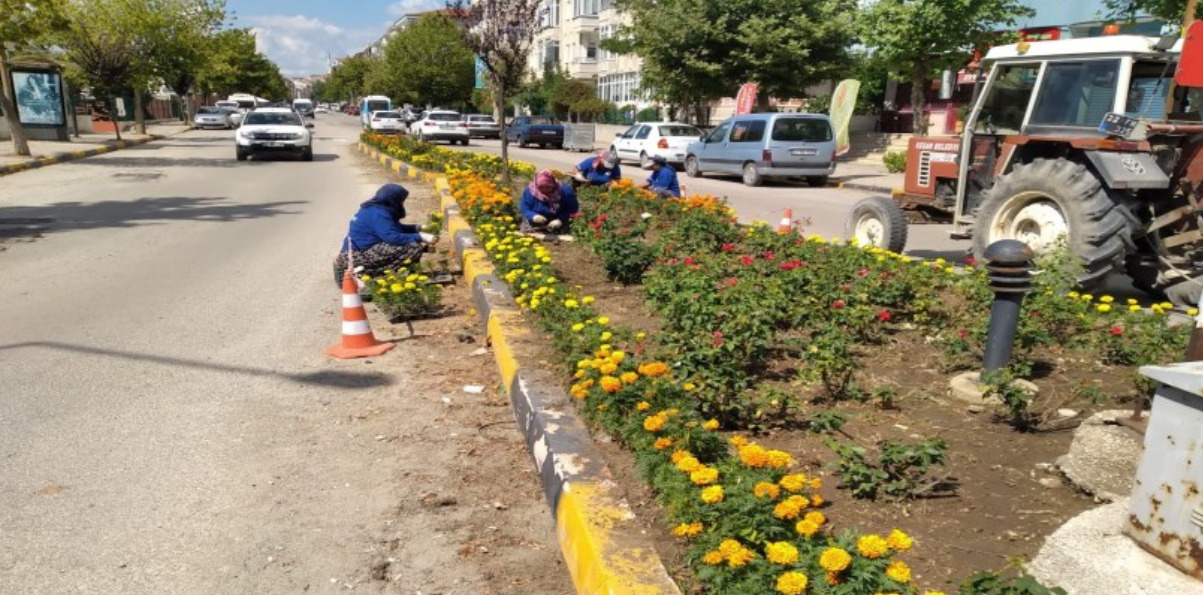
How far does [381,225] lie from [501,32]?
657 centimetres

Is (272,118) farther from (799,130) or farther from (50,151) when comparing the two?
(799,130)

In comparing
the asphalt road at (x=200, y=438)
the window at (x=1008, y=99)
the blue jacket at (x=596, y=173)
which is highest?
the window at (x=1008, y=99)

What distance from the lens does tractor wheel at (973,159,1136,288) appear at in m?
6.64

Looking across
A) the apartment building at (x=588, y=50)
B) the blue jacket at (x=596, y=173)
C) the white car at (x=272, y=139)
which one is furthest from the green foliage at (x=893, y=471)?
the apartment building at (x=588, y=50)

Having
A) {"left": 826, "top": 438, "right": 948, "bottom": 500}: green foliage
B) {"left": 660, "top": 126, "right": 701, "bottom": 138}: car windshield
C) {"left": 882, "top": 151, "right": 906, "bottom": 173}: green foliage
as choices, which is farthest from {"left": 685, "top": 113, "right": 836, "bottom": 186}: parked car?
{"left": 826, "top": 438, "right": 948, "bottom": 500}: green foliage

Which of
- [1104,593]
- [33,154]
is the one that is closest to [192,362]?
[1104,593]

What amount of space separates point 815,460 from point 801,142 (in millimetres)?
17299

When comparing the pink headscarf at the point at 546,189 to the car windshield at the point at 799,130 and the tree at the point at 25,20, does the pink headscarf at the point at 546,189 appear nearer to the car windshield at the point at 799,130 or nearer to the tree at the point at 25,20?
the car windshield at the point at 799,130

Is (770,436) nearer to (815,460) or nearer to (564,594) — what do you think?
(815,460)

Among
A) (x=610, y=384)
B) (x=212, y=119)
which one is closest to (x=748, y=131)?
(x=610, y=384)

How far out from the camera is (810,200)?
674 inches

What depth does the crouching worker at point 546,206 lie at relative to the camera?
9.16 meters

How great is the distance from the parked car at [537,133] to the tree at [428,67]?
24710 mm

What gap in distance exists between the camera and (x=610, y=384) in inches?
144
